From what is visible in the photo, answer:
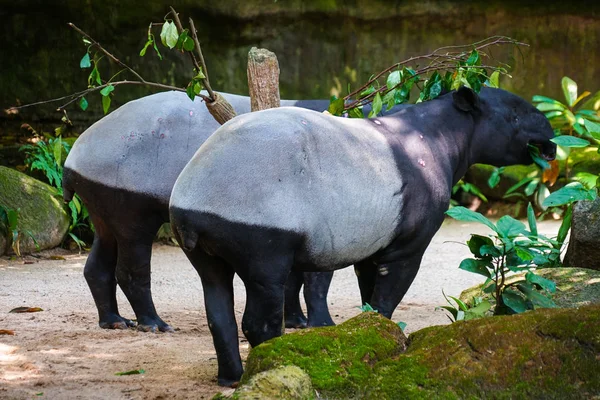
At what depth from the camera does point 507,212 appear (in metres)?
11.8

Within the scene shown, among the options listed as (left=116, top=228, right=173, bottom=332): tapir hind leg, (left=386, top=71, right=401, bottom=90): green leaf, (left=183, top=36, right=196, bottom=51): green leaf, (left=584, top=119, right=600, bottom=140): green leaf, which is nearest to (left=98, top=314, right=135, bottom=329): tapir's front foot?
(left=116, top=228, right=173, bottom=332): tapir hind leg

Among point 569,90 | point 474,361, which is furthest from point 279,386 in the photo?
point 569,90

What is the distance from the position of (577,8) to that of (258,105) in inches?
350

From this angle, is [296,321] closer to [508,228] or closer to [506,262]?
[506,262]

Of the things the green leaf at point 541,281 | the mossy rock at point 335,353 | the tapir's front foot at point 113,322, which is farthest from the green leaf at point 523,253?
the tapir's front foot at point 113,322

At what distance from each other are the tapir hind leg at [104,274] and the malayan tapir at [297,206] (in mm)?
1844

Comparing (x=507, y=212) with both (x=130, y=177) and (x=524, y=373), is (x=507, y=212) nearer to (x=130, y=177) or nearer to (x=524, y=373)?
(x=130, y=177)

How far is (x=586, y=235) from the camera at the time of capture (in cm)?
542

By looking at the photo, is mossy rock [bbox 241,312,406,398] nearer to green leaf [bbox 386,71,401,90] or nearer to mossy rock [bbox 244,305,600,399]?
mossy rock [bbox 244,305,600,399]

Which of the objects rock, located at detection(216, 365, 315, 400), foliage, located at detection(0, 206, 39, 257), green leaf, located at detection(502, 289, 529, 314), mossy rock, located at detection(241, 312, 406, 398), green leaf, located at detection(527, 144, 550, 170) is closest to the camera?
rock, located at detection(216, 365, 315, 400)

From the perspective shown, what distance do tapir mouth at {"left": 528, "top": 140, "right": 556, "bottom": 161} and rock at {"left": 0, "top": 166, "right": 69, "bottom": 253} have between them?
5.56 meters

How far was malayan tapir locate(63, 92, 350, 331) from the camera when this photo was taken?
5535mm

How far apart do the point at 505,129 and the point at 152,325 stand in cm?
272

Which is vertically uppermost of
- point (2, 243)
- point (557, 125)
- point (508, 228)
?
point (508, 228)
